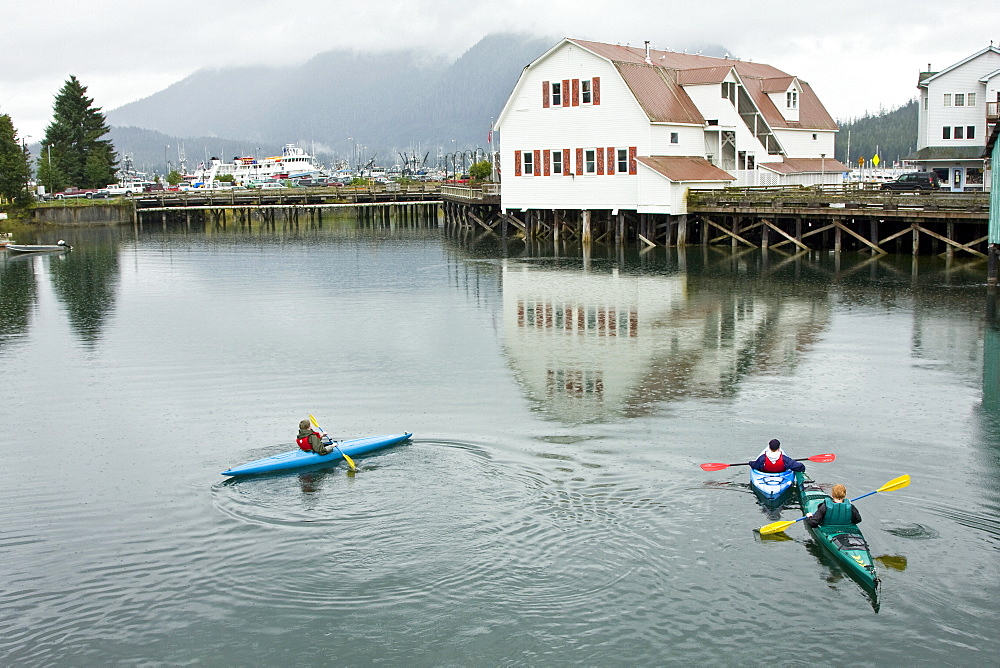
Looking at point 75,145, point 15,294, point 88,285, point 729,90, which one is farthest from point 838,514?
point 75,145

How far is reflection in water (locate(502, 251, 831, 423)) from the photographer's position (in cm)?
2325

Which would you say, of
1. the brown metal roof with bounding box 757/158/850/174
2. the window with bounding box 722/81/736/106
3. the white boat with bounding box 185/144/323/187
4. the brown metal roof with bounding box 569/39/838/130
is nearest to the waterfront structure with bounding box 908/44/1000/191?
the brown metal roof with bounding box 757/158/850/174

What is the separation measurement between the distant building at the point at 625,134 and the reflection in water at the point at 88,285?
24352mm

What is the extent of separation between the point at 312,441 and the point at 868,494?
975cm

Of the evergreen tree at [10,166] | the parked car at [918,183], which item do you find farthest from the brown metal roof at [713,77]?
the evergreen tree at [10,166]

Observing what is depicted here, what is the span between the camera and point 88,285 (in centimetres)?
4769

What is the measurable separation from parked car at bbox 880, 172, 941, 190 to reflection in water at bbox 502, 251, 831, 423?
2265 centimetres

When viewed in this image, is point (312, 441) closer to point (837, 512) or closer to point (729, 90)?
point (837, 512)

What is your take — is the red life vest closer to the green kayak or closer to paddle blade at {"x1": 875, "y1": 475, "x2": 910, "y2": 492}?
the green kayak

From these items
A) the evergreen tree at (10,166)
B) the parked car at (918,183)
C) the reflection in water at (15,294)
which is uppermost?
the evergreen tree at (10,166)

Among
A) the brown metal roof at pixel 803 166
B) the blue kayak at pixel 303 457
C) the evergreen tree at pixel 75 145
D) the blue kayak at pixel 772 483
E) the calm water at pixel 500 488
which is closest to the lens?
the calm water at pixel 500 488

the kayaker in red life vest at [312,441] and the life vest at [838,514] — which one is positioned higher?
the kayaker in red life vest at [312,441]

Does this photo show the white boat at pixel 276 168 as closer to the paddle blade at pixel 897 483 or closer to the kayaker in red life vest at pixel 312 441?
the kayaker in red life vest at pixel 312 441

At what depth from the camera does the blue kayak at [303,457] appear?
59.3ft
